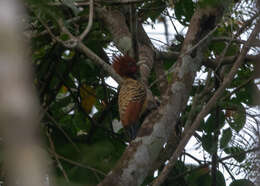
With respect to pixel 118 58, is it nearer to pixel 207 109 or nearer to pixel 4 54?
pixel 207 109

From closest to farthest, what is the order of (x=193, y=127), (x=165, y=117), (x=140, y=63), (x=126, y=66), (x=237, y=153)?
(x=193, y=127), (x=165, y=117), (x=237, y=153), (x=140, y=63), (x=126, y=66)

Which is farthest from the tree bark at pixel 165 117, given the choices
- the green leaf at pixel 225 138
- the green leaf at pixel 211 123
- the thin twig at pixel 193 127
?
the green leaf at pixel 211 123

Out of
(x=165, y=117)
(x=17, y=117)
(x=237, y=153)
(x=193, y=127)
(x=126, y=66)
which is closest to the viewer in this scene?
(x=17, y=117)

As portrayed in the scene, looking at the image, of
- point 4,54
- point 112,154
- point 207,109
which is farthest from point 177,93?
point 4,54

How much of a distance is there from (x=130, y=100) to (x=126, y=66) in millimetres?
237

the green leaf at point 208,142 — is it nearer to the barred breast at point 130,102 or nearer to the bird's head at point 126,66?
the barred breast at point 130,102

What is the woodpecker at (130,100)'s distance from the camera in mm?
2705

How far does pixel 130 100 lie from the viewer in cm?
273

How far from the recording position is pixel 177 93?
83.4 inches

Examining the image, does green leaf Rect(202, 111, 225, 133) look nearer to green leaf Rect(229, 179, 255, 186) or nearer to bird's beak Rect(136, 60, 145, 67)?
green leaf Rect(229, 179, 255, 186)

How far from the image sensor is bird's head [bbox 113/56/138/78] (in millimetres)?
2750

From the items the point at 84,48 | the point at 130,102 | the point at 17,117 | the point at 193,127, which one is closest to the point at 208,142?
the point at 130,102

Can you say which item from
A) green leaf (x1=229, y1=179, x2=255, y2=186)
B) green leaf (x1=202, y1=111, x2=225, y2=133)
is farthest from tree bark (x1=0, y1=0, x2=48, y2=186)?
green leaf (x1=202, y1=111, x2=225, y2=133)

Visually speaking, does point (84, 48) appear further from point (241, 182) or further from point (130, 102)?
point (241, 182)
